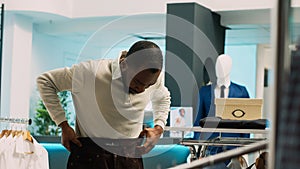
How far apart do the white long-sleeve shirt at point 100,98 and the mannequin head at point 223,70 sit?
3.42m

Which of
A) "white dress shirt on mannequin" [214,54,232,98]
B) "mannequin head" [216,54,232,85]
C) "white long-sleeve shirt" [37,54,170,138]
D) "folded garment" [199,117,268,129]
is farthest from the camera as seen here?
"mannequin head" [216,54,232,85]

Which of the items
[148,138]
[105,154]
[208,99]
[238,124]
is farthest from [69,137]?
[208,99]

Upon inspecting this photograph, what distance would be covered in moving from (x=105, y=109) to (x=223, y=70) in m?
3.94

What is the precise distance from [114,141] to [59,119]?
0.83ft

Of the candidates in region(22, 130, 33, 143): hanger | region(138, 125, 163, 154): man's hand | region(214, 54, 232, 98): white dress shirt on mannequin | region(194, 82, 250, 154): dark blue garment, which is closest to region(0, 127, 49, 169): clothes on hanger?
region(22, 130, 33, 143): hanger

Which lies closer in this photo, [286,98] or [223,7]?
[286,98]

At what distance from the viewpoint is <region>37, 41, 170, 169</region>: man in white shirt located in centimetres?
248

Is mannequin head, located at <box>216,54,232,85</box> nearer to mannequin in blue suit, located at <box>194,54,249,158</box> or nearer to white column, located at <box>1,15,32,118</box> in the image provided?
mannequin in blue suit, located at <box>194,54,249,158</box>

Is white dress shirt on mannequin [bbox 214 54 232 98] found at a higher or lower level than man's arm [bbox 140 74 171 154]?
higher

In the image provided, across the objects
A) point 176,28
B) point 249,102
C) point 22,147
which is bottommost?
point 22,147

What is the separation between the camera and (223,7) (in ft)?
26.2

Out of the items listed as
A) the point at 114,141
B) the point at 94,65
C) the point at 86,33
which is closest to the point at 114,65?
the point at 94,65

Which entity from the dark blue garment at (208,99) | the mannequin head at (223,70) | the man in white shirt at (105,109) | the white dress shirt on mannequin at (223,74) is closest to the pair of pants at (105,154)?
the man in white shirt at (105,109)

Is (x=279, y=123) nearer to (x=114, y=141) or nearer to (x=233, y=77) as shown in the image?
(x=114, y=141)
